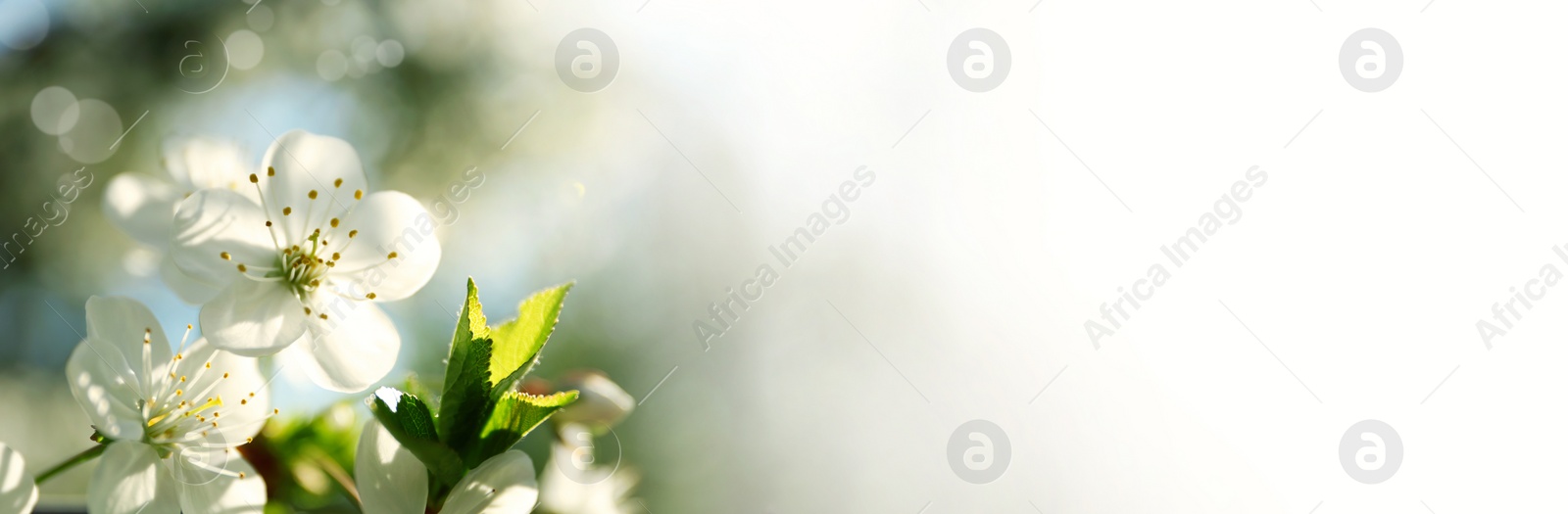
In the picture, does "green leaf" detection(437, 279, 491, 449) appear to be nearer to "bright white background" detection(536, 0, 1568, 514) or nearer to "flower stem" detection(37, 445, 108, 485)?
"flower stem" detection(37, 445, 108, 485)

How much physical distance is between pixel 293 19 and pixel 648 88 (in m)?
0.58

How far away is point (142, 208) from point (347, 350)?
0.24 feet

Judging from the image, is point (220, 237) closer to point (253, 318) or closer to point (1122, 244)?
point (253, 318)

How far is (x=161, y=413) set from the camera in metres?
0.26

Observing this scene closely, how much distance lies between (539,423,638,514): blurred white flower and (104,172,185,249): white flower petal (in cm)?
15

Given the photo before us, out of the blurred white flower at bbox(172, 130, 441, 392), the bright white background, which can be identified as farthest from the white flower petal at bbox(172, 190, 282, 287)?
the bright white background

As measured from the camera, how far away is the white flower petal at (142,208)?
0.25 m

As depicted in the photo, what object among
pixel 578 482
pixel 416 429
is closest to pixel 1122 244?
pixel 578 482

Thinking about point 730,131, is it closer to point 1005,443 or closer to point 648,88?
point 648,88

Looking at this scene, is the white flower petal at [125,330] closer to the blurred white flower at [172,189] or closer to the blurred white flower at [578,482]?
the blurred white flower at [172,189]

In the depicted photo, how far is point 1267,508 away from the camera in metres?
1.02

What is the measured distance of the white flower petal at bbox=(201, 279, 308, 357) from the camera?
227mm

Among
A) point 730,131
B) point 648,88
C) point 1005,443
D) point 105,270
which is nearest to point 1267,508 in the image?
point 1005,443

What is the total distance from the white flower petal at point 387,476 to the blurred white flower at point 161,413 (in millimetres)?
39
